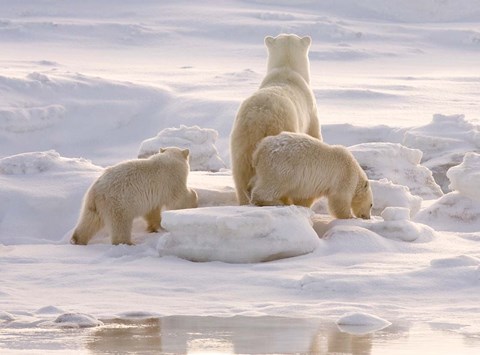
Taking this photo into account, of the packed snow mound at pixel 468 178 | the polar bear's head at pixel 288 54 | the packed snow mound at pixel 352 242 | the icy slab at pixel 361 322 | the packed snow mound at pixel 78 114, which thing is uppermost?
the polar bear's head at pixel 288 54

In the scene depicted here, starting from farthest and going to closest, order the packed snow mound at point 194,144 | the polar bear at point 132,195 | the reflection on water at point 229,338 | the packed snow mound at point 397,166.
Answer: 1. the packed snow mound at point 194,144
2. the packed snow mound at point 397,166
3. the polar bear at point 132,195
4. the reflection on water at point 229,338

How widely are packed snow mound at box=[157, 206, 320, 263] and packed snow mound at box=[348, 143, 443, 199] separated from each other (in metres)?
2.80

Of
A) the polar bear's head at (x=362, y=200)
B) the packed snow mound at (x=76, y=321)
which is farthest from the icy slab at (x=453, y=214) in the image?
the packed snow mound at (x=76, y=321)

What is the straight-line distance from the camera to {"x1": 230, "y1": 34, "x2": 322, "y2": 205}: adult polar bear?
8.16 m

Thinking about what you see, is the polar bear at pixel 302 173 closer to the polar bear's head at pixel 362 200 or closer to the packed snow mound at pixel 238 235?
the polar bear's head at pixel 362 200

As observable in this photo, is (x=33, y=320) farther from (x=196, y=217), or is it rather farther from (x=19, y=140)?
(x=19, y=140)

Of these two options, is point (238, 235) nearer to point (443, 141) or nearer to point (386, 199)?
point (386, 199)

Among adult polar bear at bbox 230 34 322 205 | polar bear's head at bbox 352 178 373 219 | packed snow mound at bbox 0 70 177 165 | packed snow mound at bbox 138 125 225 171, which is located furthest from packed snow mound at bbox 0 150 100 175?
packed snow mound at bbox 0 70 177 165

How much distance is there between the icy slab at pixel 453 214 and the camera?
28.8ft

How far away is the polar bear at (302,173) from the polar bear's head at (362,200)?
0.09 m

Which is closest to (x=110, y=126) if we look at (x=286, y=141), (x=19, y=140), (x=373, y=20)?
(x=19, y=140)

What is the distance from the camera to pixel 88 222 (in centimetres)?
784

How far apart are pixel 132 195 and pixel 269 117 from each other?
1166 millimetres

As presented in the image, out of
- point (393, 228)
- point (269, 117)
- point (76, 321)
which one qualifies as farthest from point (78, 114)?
point (76, 321)
